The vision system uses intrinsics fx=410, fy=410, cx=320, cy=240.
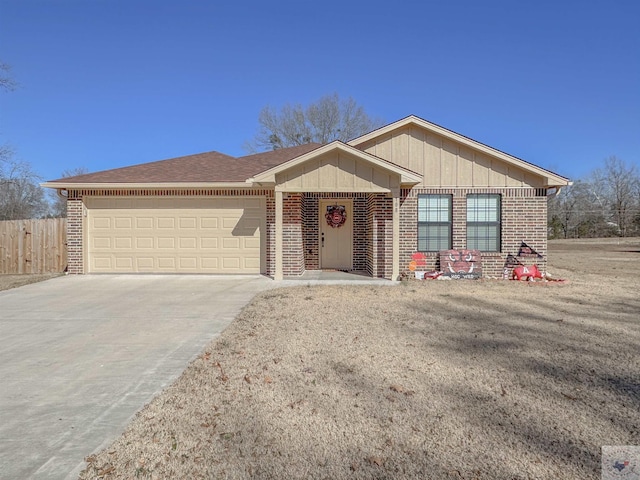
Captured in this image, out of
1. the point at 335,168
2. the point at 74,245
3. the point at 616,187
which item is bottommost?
the point at 74,245

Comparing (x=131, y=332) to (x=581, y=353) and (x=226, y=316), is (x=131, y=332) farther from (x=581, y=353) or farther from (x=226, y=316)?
(x=581, y=353)

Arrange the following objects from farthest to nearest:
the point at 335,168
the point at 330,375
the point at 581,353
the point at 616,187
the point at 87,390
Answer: the point at 616,187
the point at 335,168
the point at 581,353
the point at 330,375
the point at 87,390

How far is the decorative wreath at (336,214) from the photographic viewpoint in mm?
12688

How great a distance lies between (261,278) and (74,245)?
555 centimetres

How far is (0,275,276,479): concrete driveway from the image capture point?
2947 mm

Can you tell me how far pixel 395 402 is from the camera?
11.5 feet

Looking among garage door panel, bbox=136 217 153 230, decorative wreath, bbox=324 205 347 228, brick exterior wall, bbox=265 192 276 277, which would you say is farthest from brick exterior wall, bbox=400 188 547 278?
garage door panel, bbox=136 217 153 230

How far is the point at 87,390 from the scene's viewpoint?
3.88 meters

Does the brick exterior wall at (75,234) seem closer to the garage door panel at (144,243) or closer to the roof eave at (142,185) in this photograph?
the roof eave at (142,185)

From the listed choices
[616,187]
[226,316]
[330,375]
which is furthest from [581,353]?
[616,187]

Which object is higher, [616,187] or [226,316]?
[616,187]

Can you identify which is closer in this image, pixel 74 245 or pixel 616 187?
pixel 74 245

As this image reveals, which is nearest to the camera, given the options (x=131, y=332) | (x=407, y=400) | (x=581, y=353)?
(x=407, y=400)

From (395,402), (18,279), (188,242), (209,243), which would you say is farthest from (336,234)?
(395,402)
